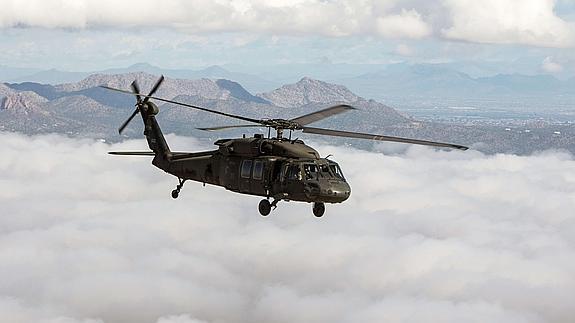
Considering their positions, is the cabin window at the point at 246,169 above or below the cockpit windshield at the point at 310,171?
below

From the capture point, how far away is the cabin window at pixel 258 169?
166ft

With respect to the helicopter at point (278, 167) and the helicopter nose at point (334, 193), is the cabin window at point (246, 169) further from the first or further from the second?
the helicopter nose at point (334, 193)

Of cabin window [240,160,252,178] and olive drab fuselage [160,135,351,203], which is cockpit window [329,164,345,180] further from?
cabin window [240,160,252,178]

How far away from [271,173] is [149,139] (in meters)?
18.3

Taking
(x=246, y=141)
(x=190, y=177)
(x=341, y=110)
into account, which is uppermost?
(x=341, y=110)

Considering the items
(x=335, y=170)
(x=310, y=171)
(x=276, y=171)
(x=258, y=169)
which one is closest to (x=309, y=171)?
(x=310, y=171)

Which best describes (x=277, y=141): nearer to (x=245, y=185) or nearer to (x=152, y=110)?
(x=245, y=185)

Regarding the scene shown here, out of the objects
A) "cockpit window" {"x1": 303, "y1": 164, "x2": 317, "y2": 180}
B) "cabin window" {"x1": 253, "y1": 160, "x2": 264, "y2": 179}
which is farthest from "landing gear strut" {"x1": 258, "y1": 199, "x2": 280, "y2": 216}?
"cockpit window" {"x1": 303, "y1": 164, "x2": 317, "y2": 180}

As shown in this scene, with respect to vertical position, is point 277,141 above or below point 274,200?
above

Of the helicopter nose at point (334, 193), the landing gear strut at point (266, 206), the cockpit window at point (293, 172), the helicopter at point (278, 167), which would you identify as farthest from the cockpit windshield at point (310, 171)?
the landing gear strut at point (266, 206)

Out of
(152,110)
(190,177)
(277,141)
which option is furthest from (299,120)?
(152,110)

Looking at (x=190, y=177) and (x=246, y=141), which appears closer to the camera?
(x=246, y=141)

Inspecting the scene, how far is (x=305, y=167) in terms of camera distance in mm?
48875

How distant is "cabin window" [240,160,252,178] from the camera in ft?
169
